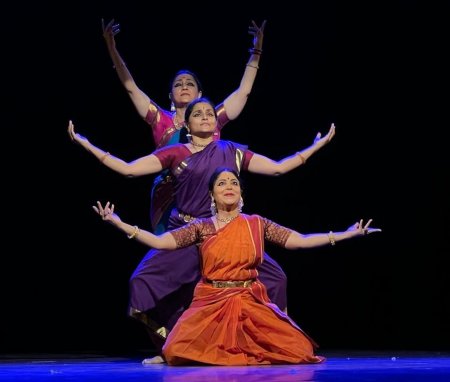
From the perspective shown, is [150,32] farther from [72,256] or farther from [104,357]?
[104,357]

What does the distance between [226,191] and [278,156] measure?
1573mm

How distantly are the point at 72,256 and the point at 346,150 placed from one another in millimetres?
1689

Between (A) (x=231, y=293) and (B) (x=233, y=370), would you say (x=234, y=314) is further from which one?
(B) (x=233, y=370)

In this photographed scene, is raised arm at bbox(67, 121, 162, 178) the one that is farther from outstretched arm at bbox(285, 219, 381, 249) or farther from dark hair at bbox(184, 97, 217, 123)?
outstretched arm at bbox(285, 219, 381, 249)

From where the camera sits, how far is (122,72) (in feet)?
14.7

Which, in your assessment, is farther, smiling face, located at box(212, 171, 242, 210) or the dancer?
the dancer

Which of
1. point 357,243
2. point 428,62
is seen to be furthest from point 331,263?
point 428,62

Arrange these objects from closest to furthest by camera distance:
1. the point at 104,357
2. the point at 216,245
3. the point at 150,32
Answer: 1. the point at 216,245
2. the point at 104,357
3. the point at 150,32

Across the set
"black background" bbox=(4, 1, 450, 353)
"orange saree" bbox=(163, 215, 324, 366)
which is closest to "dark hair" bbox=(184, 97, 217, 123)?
"orange saree" bbox=(163, 215, 324, 366)

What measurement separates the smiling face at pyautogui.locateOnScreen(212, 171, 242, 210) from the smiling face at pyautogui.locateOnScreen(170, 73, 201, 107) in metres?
0.72

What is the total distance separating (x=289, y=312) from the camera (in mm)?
5438

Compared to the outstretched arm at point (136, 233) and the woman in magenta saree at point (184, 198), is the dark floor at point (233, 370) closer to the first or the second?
the woman in magenta saree at point (184, 198)

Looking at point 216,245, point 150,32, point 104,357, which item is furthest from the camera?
point 150,32

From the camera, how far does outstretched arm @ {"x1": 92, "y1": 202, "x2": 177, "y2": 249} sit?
360cm
